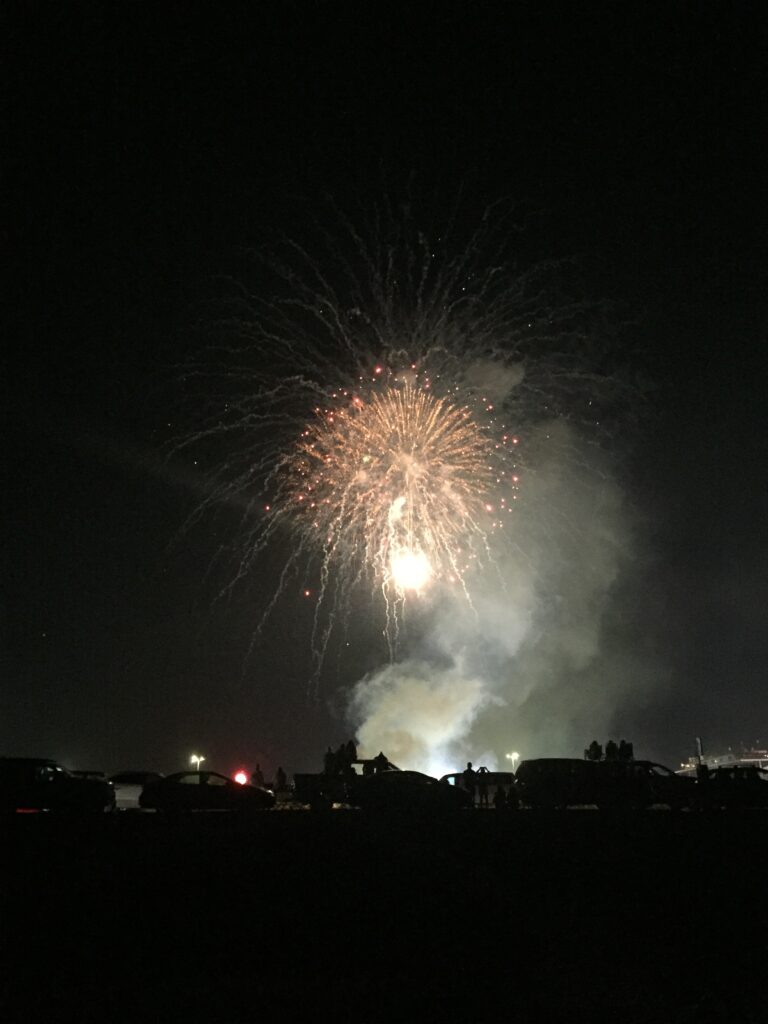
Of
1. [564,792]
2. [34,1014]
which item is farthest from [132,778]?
[34,1014]

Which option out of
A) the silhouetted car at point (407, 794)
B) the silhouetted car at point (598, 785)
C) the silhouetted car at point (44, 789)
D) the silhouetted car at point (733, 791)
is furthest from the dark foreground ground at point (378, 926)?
the silhouetted car at point (733, 791)

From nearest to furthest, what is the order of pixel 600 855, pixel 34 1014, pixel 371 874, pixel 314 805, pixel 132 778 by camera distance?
pixel 34 1014 < pixel 371 874 < pixel 600 855 < pixel 314 805 < pixel 132 778

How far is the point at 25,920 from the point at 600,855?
28.3 feet

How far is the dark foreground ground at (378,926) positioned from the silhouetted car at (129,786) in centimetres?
1145

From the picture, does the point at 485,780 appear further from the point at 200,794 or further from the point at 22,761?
the point at 22,761

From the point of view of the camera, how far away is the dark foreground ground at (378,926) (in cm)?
834

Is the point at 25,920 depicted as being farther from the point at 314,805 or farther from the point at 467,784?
the point at 467,784

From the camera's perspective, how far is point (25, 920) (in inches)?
392

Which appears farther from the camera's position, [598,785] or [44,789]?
[598,785]

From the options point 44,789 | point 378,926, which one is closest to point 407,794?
point 44,789

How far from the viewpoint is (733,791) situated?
22250 millimetres

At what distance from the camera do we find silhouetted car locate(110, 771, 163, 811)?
83.8 feet

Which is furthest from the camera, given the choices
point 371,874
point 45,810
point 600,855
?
point 45,810

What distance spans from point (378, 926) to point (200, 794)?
12.0m
